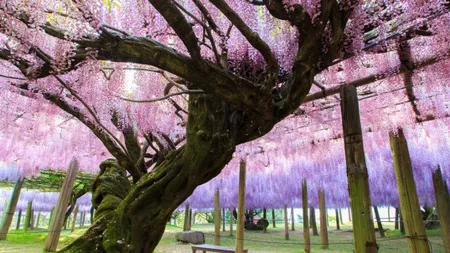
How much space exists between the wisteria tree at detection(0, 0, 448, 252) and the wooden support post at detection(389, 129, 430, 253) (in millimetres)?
2156

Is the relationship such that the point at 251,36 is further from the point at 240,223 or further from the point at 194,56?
the point at 240,223

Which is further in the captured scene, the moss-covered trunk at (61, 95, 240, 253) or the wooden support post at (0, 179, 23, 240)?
the wooden support post at (0, 179, 23, 240)

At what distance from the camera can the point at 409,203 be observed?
12.9ft

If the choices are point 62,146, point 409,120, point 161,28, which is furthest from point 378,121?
point 62,146

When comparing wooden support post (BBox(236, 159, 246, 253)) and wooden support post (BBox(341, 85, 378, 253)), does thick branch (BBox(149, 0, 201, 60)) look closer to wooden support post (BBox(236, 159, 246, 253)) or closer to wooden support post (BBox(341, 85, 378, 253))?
wooden support post (BBox(341, 85, 378, 253))

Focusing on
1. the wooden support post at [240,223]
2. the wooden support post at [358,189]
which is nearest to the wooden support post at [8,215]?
the wooden support post at [240,223]

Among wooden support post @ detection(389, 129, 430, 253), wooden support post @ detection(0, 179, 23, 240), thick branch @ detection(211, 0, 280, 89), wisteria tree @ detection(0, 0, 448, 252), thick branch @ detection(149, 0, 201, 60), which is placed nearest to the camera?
thick branch @ detection(149, 0, 201, 60)

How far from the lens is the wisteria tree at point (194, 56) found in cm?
200

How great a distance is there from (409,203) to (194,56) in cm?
355

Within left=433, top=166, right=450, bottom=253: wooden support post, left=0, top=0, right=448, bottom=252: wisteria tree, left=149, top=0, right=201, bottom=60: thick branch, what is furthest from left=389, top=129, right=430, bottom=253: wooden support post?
left=149, top=0, right=201, bottom=60: thick branch

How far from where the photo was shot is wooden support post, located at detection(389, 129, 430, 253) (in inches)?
147

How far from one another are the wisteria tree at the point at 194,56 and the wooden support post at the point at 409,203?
2156 mm

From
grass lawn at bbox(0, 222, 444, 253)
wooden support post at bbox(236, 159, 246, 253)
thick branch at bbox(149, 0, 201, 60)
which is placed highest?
thick branch at bbox(149, 0, 201, 60)

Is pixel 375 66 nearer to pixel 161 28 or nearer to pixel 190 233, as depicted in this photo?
pixel 161 28
